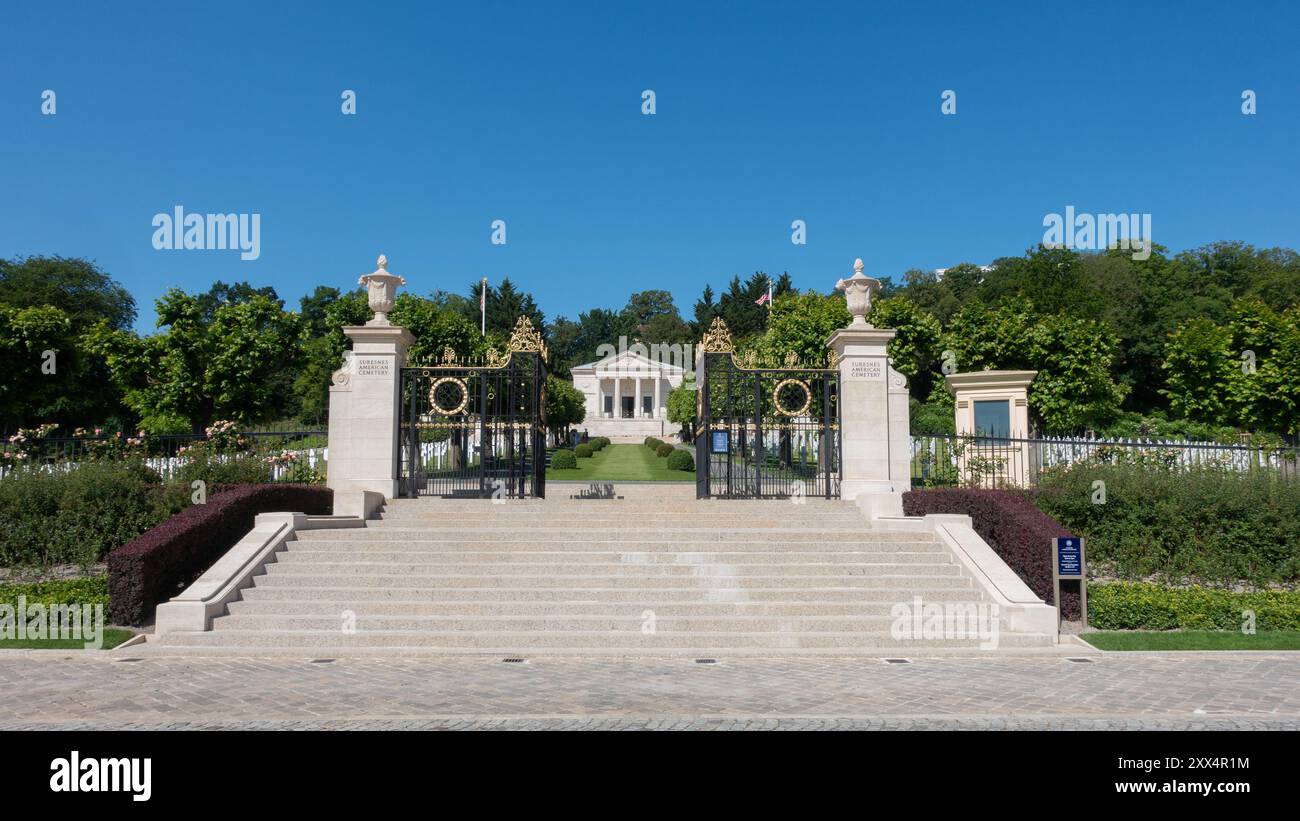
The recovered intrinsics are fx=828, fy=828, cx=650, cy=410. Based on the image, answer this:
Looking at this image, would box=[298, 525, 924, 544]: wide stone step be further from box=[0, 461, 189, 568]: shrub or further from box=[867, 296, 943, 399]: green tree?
box=[867, 296, 943, 399]: green tree

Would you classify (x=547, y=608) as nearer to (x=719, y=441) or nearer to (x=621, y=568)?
(x=621, y=568)

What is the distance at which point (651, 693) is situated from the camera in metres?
7.87

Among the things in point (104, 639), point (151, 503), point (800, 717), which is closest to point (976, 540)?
point (800, 717)

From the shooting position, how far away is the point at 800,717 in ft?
22.8

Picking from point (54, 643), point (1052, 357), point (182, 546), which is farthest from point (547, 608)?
point (1052, 357)

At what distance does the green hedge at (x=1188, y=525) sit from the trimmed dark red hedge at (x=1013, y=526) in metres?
1.31

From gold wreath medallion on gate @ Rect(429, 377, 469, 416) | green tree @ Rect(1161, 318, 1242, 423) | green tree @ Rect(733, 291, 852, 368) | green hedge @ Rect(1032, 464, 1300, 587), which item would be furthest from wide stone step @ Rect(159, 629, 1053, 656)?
green tree @ Rect(1161, 318, 1242, 423)

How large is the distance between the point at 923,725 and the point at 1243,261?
72857 mm

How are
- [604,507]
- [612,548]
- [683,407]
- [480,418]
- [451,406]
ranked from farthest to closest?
[683,407] < [451,406] < [480,418] < [604,507] < [612,548]

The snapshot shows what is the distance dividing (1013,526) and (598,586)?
248 inches

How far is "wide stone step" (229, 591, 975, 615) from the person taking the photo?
1080 cm

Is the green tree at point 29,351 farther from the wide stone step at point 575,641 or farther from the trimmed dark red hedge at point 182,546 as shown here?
the wide stone step at point 575,641

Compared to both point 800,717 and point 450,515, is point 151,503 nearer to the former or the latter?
point 450,515

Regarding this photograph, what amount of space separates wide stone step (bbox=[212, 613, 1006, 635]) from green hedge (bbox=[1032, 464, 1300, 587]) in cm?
447
